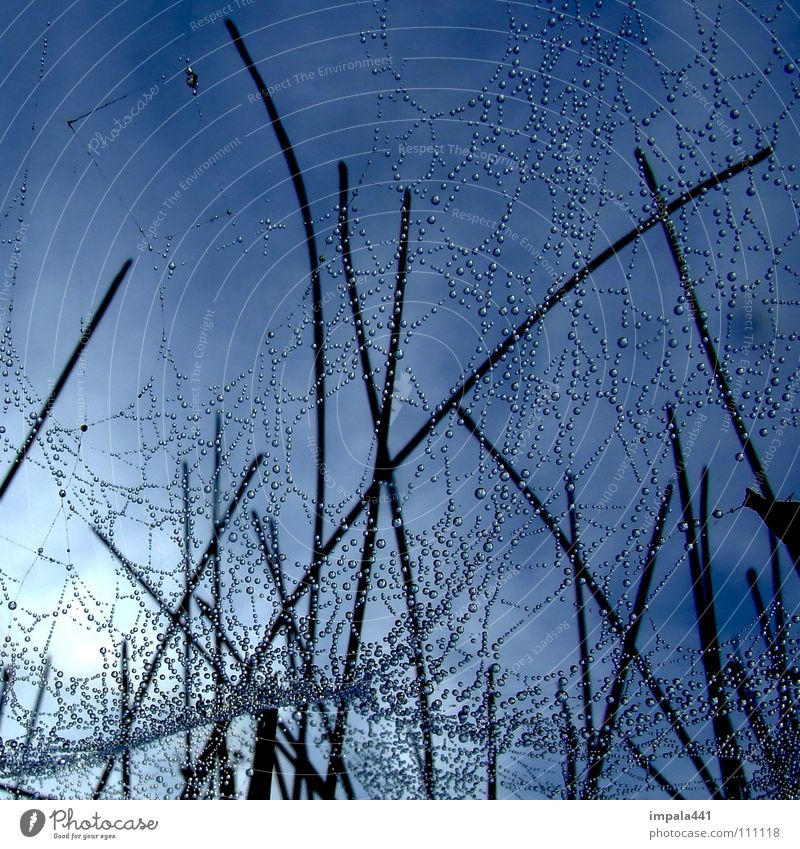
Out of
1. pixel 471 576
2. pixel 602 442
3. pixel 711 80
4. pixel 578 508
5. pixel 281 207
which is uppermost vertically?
pixel 711 80

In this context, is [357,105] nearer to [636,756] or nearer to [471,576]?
[471,576]

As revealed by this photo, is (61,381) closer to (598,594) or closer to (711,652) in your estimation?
(598,594)

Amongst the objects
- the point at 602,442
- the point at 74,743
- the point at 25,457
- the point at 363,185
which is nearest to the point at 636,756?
the point at 602,442

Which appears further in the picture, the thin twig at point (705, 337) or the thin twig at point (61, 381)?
the thin twig at point (61, 381)

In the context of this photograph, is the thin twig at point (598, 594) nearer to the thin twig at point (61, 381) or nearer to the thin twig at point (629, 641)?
the thin twig at point (629, 641)

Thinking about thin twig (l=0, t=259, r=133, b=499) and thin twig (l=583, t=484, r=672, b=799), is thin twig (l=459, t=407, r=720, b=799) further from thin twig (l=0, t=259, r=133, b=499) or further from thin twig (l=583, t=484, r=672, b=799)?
thin twig (l=0, t=259, r=133, b=499)
